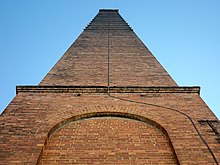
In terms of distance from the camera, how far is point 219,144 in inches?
197

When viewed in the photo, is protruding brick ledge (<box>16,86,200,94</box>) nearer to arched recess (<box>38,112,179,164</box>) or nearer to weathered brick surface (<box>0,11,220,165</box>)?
weathered brick surface (<box>0,11,220,165</box>)

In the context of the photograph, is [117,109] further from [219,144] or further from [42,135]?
[219,144]

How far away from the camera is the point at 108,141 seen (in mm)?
5246

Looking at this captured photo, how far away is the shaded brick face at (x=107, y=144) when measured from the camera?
4.76 metres

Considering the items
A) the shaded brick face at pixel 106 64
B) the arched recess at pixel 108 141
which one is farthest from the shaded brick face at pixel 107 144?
the shaded brick face at pixel 106 64

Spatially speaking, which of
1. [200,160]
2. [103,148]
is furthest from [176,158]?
[103,148]

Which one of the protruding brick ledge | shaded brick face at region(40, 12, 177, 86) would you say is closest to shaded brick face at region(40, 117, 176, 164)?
the protruding brick ledge

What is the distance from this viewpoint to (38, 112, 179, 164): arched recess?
4773 millimetres

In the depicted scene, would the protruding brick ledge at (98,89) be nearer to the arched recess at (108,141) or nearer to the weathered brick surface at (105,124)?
the weathered brick surface at (105,124)

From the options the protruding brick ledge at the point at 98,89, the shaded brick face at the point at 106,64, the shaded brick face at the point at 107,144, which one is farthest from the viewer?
the shaded brick face at the point at 106,64

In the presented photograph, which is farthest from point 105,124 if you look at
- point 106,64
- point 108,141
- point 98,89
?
point 106,64

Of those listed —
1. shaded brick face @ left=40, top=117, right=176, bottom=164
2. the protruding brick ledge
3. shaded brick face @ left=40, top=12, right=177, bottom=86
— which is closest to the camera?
shaded brick face @ left=40, top=117, right=176, bottom=164

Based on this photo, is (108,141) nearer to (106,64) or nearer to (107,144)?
(107,144)

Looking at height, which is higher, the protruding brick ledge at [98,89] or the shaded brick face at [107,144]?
the protruding brick ledge at [98,89]
